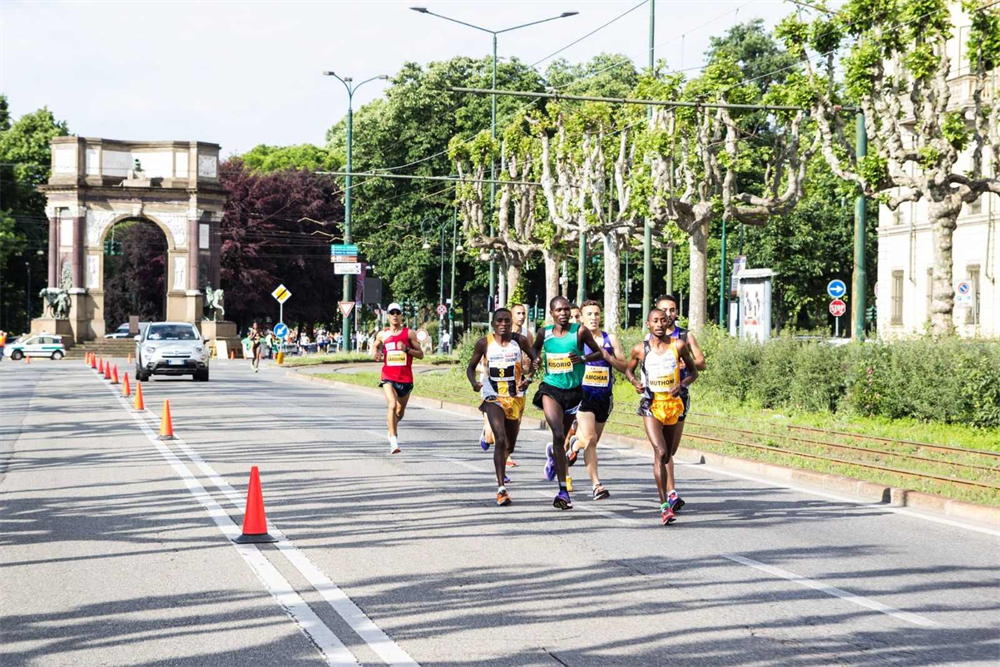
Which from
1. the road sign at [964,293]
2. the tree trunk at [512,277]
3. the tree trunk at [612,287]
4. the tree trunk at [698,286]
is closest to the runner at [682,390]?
the tree trunk at [698,286]

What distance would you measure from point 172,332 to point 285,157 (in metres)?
66.1

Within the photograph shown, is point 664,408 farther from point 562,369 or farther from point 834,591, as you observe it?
point 834,591

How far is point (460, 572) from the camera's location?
29.2 ft

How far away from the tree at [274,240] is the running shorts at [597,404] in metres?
74.1

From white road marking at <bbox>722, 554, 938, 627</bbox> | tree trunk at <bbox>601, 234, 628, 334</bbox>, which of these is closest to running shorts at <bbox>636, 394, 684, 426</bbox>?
white road marking at <bbox>722, 554, 938, 627</bbox>

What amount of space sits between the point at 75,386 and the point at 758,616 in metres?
33.4

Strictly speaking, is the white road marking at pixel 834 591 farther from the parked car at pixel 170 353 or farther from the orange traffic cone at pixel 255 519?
the parked car at pixel 170 353

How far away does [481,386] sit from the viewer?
12.9 m

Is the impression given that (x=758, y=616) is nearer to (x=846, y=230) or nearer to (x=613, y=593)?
(x=613, y=593)

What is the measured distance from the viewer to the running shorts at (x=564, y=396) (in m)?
12.6

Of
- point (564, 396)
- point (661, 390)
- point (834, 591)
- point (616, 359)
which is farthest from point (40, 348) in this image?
point (834, 591)

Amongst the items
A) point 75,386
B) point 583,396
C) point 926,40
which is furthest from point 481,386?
point 75,386

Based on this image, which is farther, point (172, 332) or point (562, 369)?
point (172, 332)

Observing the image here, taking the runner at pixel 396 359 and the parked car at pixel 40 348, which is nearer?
the runner at pixel 396 359
